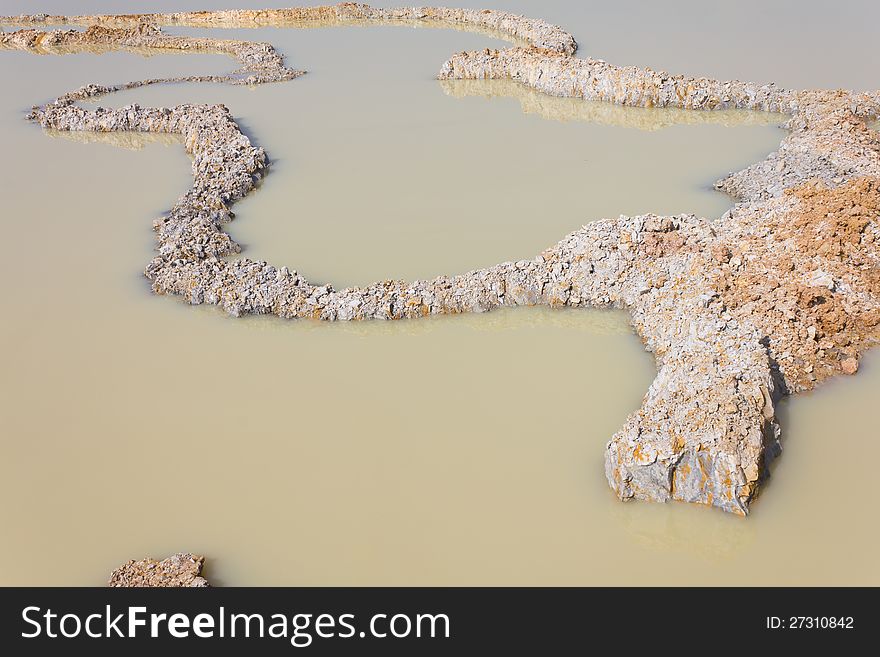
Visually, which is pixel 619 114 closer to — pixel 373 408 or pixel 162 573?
pixel 373 408

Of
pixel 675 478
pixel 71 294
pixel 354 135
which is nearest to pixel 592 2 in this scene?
pixel 354 135

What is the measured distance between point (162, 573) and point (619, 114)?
16154 mm

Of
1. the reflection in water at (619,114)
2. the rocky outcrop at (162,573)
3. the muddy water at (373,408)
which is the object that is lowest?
the rocky outcrop at (162,573)

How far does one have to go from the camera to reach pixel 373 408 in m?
9.38

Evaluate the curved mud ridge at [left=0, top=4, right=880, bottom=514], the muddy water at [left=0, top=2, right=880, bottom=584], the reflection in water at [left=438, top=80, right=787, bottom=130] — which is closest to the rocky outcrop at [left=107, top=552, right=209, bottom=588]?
the muddy water at [left=0, top=2, right=880, bottom=584]

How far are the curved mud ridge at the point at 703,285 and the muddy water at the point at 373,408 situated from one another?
0.36m

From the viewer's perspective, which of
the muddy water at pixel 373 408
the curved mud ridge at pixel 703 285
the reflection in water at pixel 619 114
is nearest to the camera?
the muddy water at pixel 373 408

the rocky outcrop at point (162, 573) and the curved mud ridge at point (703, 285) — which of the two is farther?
the curved mud ridge at point (703, 285)

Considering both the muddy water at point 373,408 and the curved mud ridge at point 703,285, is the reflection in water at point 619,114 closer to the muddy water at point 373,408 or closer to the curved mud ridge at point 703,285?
the curved mud ridge at point 703,285

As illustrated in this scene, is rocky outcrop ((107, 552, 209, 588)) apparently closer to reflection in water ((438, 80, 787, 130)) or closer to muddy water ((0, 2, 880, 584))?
muddy water ((0, 2, 880, 584))

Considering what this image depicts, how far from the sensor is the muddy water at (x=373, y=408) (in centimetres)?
740

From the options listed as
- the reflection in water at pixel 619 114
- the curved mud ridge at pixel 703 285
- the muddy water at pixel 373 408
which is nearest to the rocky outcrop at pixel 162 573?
the muddy water at pixel 373 408

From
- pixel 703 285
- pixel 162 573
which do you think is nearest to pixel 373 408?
pixel 162 573
